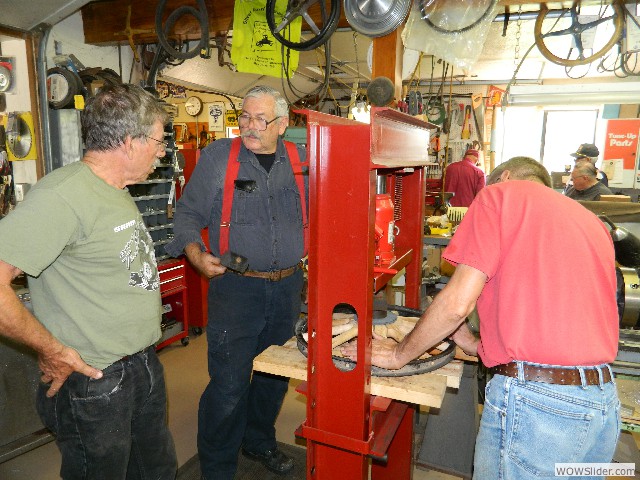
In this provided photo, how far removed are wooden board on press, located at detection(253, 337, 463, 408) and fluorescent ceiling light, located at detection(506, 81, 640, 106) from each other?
2.74m

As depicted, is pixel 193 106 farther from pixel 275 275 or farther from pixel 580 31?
pixel 275 275

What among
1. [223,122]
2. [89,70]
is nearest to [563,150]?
[223,122]

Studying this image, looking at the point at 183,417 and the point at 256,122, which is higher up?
the point at 256,122

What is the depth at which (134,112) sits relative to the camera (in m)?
1.58

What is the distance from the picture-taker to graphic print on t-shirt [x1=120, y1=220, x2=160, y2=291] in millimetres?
1581

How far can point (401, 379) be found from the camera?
1.46m

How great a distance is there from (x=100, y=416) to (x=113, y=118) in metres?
0.97

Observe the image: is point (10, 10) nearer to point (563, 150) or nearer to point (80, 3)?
point (80, 3)

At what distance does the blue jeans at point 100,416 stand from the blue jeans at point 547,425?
1188mm

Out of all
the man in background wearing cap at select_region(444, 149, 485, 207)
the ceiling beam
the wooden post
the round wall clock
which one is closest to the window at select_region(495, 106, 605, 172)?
the man in background wearing cap at select_region(444, 149, 485, 207)

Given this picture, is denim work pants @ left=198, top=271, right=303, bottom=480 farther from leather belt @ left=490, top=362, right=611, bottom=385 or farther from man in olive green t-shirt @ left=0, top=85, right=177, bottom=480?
leather belt @ left=490, top=362, right=611, bottom=385

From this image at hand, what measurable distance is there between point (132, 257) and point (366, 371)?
868 mm

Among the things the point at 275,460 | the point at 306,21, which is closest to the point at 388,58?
the point at 306,21

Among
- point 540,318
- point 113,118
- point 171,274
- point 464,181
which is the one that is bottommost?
point 171,274
